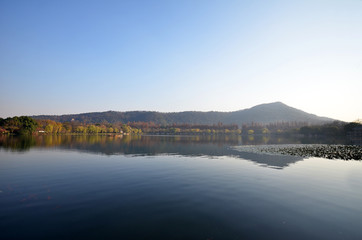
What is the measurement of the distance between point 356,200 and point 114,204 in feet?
67.9

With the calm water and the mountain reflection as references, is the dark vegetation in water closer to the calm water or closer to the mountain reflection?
the mountain reflection

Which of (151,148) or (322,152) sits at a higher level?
(322,152)

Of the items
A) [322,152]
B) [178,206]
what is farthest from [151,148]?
[322,152]

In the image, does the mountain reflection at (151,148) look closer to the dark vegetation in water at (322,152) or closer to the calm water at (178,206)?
the dark vegetation in water at (322,152)

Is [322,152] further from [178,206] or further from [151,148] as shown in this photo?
[178,206]

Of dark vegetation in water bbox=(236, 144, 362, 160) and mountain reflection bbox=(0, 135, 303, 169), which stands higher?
dark vegetation in water bbox=(236, 144, 362, 160)

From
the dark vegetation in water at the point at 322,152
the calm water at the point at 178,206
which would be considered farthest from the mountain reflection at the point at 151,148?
the calm water at the point at 178,206

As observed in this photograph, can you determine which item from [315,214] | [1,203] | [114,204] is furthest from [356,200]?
[1,203]

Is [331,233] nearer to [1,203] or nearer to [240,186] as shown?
[240,186]

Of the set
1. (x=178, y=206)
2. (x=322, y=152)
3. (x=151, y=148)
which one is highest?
(x=178, y=206)

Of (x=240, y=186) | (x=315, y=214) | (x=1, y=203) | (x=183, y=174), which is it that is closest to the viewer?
(x=315, y=214)

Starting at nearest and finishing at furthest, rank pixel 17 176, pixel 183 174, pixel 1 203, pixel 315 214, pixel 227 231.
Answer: pixel 227 231 < pixel 315 214 < pixel 1 203 < pixel 17 176 < pixel 183 174

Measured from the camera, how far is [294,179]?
A: 23406mm

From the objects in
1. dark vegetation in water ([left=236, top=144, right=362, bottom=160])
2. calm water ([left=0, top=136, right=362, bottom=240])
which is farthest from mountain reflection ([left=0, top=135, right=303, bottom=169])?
calm water ([left=0, top=136, right=362, bottom=240])
